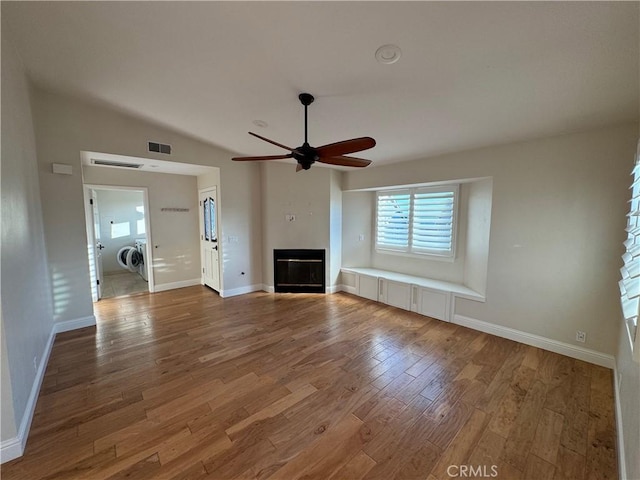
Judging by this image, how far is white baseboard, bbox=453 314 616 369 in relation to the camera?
9.14 feet

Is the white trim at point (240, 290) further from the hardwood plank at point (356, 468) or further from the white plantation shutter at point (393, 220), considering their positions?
the hardwood plank at point (356, 468)

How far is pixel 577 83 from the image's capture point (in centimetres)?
209

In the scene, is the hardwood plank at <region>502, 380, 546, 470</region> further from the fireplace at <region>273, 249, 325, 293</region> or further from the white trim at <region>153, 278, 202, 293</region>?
the white trim at <region>153, 278, 202, 293</region>

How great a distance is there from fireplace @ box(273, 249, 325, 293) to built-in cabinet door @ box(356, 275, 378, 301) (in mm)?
753

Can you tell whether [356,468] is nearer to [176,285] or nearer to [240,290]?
[240,290]

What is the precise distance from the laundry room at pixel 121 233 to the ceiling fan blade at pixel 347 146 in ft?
21.2

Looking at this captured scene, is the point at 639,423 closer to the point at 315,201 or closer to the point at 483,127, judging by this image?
the point at 483,127

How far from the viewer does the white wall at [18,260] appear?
168 cm

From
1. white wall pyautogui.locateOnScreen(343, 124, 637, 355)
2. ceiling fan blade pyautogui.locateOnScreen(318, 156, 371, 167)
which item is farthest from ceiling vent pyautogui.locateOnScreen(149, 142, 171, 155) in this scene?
white wall pyautogui.locateOnScreen(343, 124, 637, 355)

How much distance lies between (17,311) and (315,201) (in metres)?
4.22

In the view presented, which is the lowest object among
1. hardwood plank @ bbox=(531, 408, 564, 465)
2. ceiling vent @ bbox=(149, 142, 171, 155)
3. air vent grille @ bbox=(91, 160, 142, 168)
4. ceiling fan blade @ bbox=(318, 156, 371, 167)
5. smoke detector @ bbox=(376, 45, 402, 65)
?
hardwood plank @ bbox=(531, 408, 564, 465)

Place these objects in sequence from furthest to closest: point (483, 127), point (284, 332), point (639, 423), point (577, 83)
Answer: point (284, 332), point (483, 127), point (577, 83), point (639, 423)

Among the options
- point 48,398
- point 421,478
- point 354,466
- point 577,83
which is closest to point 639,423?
point 421,478

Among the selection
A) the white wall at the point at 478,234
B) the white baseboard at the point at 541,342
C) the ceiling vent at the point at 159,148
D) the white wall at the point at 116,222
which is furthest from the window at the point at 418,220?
the white wall at the point at 116,222
